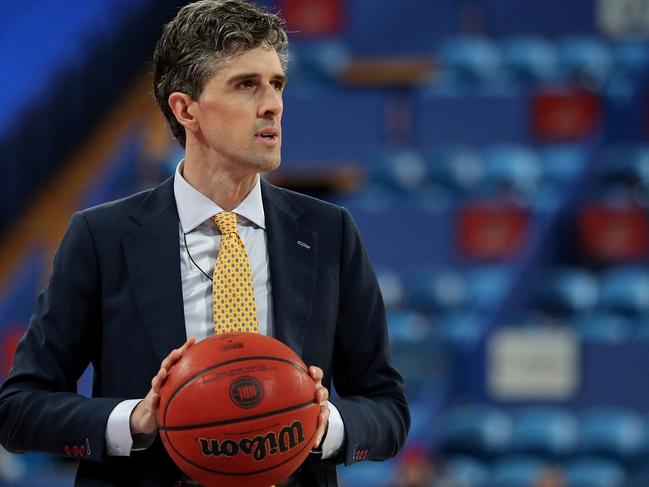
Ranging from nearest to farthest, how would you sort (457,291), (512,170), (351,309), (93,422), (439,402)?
(93,422) → (351,309) → (439,402) → (457,291) → (512,170)

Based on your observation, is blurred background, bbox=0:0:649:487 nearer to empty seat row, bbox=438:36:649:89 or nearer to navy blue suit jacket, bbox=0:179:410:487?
empty seat row, bbox=438:36:649:89

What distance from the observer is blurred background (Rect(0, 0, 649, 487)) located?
8070mm

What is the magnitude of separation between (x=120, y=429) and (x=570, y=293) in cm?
684

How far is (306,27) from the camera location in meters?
10.7

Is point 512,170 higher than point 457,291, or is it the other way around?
point 512,170

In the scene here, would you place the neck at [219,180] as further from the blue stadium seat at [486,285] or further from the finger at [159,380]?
the blue stadium seat at [486,285]

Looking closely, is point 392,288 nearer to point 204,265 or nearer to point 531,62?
point 531,62

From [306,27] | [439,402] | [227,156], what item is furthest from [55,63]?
[227,156]

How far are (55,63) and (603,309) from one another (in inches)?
185

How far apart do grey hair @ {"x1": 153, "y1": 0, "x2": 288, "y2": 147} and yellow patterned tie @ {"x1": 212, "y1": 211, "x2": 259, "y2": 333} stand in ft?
0.98

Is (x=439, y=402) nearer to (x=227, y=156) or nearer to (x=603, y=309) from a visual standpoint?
(x=603, y=309)

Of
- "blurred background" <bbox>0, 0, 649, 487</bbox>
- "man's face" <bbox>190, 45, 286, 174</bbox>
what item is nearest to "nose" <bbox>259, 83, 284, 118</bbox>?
"man's face" <bbox>190, 45, 286, 174</bbox>

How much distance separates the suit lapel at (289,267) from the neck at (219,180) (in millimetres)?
66

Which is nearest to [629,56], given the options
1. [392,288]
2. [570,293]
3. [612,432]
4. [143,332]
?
[570,293]
